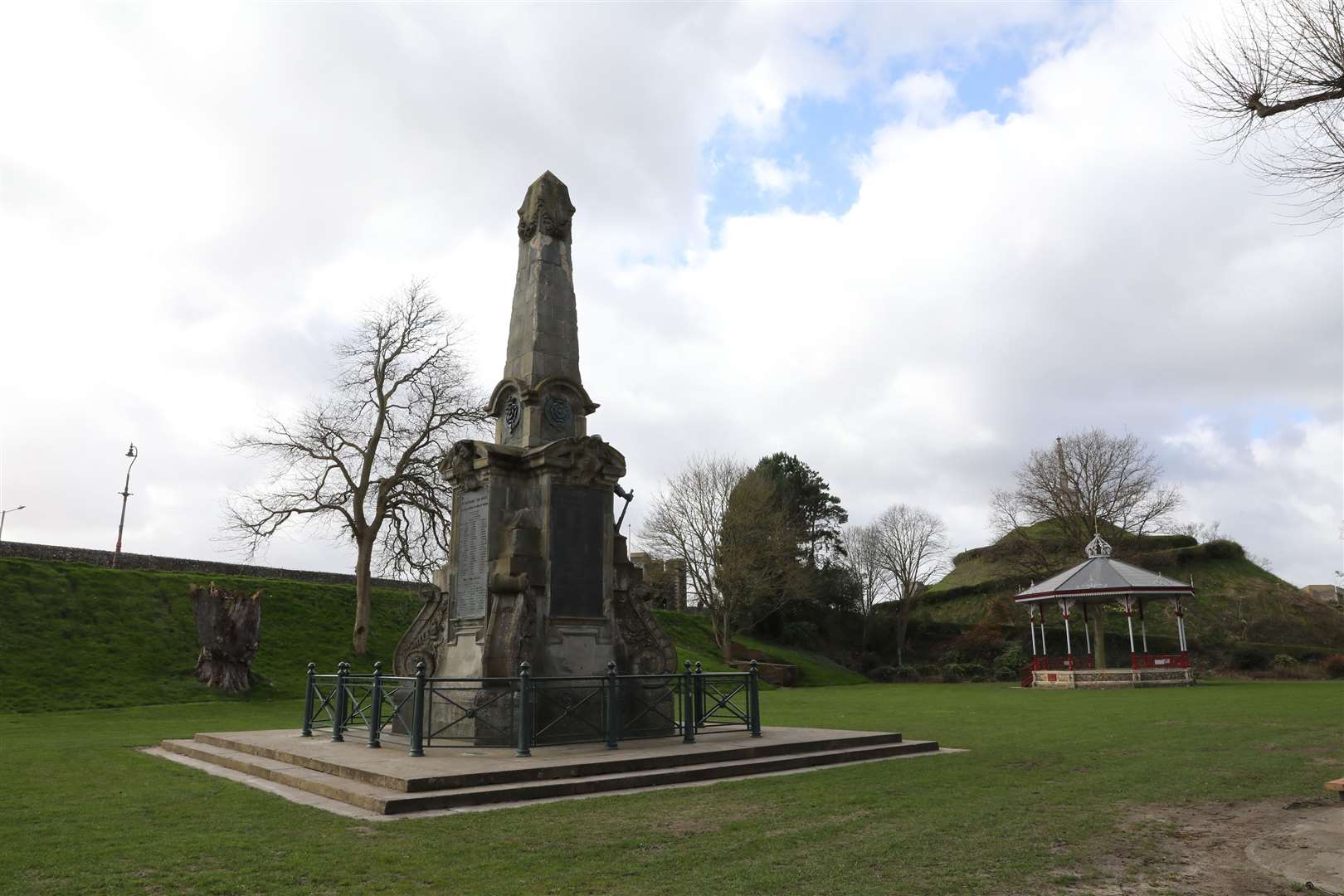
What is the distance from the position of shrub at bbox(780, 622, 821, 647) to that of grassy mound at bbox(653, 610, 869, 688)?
18.9 inches

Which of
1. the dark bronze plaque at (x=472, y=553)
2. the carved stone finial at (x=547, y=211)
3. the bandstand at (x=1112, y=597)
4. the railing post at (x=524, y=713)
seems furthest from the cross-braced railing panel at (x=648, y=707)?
the bandstand at (x=1112, y=597)

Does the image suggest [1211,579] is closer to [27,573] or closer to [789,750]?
[789,750]

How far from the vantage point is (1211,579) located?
5150cm

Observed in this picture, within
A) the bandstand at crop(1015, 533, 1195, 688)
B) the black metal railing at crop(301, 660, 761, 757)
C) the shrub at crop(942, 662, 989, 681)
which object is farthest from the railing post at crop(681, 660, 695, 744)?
the shrub at crop(942, 662, 989, 681)

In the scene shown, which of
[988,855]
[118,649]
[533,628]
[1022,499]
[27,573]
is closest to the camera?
[988,855]

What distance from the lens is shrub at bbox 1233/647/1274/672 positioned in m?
Answer: 39.5

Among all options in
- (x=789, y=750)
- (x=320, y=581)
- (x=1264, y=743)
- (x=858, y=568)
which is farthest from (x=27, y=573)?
(x=858, y=568)

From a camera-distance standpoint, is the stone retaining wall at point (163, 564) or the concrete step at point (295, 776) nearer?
the concrete step at point (295, 776)

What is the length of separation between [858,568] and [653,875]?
50.2 m

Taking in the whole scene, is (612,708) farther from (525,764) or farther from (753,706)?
(753,706)

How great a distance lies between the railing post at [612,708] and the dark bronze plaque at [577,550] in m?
1.69

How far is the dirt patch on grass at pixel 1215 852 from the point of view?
5770mm

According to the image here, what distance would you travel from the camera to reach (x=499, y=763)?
9859 mm

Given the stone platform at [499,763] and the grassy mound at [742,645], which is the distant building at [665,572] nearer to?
the grassy mound at [742,645]
